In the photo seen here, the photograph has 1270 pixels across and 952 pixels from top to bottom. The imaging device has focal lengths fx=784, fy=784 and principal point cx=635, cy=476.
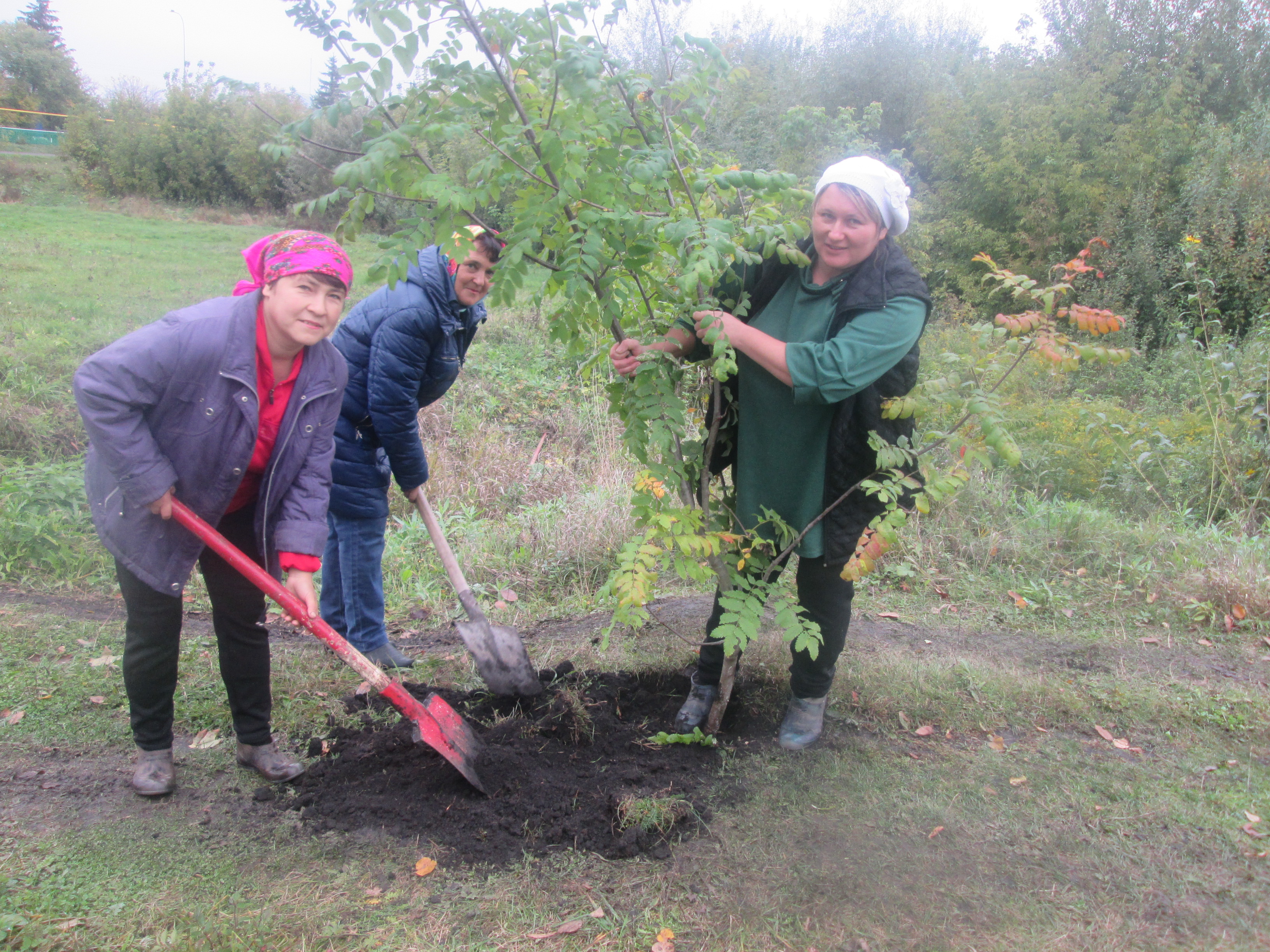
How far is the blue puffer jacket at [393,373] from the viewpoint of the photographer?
10.5ft

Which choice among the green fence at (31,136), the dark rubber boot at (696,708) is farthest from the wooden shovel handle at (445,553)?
the green fence at (31,136)

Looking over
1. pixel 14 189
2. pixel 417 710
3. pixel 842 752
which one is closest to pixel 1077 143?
pixel 842 752

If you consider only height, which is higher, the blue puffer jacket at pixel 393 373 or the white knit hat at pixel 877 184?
the white knit hat at pixel 877 184

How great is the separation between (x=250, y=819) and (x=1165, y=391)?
33.8 ft

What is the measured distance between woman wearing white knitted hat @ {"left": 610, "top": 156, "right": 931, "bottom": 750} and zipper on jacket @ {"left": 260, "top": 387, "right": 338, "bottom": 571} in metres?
0.97

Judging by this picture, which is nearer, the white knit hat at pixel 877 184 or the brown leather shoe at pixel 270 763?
the white knit hat at pixel 877 184

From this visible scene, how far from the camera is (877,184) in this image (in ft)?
7.59

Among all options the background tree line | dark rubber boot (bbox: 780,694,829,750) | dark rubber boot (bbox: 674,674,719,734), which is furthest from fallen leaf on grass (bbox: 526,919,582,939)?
the background tree line

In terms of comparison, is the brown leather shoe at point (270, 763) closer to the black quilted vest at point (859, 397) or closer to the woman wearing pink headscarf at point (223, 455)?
the woman wearing pink headscarf at point (223, 455)

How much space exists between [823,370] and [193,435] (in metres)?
1.89

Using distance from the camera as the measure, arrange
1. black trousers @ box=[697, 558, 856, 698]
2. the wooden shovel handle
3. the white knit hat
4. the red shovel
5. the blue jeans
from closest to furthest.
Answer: the white knit hat, the red shovel, black trousers @ box=[697, 558, 856, 698], the wooden shovel handle, the blue jeans

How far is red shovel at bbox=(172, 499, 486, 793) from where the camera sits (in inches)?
95.1

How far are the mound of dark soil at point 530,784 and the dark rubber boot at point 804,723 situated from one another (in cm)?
30

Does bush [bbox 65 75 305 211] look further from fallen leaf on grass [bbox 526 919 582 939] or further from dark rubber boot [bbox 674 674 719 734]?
fallen leaf on grass [bbox 526 919 582 939]
